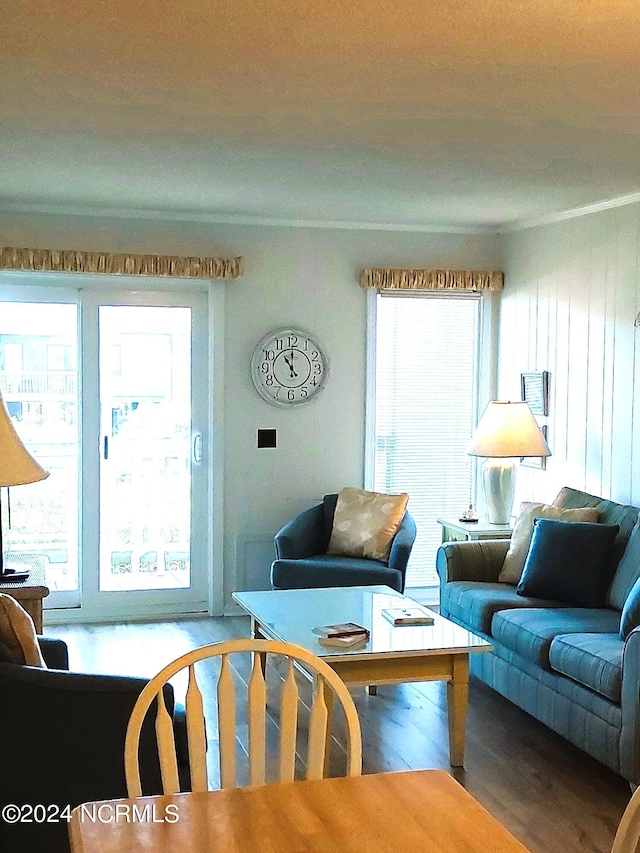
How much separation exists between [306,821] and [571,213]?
15.9 feet

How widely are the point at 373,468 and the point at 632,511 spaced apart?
83.3 inches

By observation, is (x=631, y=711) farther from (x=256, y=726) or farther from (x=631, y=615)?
(x=256, y=726)

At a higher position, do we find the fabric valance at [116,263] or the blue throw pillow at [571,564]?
the fabric valance at [116,263]

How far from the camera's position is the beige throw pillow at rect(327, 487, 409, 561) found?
6.06 meters

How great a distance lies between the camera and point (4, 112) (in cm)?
377

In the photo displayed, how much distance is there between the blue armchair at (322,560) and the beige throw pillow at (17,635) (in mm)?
2811

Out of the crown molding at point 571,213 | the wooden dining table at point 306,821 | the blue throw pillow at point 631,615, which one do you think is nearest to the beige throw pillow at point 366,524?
the crown molding at point 571,213

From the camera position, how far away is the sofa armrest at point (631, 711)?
362 centimetres

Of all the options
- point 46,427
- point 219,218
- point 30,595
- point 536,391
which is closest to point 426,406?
point 536,391

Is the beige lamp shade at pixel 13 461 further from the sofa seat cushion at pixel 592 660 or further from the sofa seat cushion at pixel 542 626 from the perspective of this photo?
the sofa seat cushion at pixel 542 626

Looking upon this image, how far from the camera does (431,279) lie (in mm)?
6688

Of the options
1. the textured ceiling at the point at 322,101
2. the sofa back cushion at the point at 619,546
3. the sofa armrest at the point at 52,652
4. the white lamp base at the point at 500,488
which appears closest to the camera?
the textured ceiling at the point at 322,101

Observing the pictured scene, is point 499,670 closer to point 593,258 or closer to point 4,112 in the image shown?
point 593,258

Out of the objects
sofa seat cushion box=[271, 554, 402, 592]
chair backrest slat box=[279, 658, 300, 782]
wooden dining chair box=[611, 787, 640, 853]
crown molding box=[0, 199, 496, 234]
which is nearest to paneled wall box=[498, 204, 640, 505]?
crown molding box=[0, 199, 496, 234]
